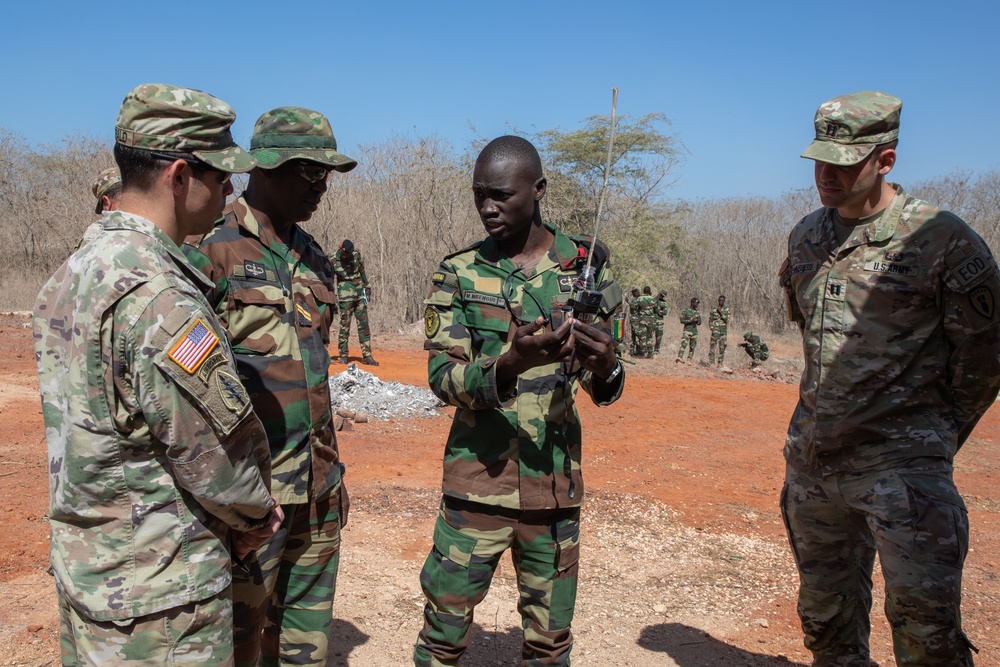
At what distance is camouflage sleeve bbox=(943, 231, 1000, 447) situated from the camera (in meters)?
2.77

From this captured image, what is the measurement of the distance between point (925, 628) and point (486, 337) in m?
1.85

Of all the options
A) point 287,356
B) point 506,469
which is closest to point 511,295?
point 506,469

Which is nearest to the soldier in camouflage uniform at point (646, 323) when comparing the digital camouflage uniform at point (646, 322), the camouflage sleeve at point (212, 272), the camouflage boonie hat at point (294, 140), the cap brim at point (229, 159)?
the digital camouflage uniform at point (646, 322)

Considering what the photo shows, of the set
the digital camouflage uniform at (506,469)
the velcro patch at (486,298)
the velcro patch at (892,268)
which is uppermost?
the velcro patch at (892,268)

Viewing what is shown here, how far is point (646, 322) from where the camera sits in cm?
1922

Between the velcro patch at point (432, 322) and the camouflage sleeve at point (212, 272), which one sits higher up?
the camouflage sleeve at point (212, 272)

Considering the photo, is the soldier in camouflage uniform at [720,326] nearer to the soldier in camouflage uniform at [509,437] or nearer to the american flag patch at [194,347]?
the soldier in camouflage uniform at [509,437]

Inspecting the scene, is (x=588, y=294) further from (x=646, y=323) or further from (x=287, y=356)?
(x=646, y=323)

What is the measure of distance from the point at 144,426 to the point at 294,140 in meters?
1.35

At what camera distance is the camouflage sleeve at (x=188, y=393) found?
179 centimetres

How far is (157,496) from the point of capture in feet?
6.16

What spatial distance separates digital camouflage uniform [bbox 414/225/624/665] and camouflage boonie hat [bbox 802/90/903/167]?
971 mm

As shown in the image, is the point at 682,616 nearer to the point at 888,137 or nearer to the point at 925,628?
the point at 925,628

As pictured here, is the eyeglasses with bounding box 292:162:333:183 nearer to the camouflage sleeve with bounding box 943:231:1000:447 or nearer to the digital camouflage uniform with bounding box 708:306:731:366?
the camouflage sleeve with bounding box 943:231:1000:447
